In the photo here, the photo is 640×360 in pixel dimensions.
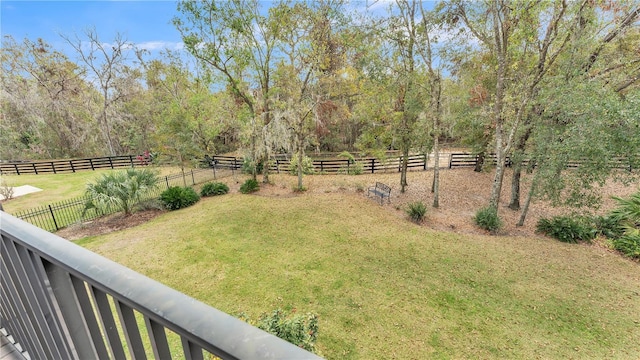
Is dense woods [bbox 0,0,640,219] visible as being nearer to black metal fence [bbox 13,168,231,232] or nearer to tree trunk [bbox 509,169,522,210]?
tree trunk [bbox 509,169,522,210]

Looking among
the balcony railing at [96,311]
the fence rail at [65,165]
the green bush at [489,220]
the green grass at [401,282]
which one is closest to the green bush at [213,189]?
the green grass at [401,282]

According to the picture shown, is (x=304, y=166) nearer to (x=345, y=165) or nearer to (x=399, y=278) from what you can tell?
(x=345, y=165)

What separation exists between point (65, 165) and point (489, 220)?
23.9 metres

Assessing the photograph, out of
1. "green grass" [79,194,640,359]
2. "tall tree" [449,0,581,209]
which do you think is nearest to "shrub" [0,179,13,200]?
"green grass" [79,194,640,359]

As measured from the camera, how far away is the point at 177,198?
10.3 m

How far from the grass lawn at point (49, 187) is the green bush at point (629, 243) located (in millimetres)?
14958

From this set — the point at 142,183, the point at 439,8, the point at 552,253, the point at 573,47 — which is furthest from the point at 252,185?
the point at 573,47

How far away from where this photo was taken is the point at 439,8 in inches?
353

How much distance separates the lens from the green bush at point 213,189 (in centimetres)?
1167

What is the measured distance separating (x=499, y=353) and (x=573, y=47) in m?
8.07

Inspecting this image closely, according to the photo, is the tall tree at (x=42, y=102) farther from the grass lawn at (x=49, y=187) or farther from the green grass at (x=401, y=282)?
the green grass at (x=401, y=282)

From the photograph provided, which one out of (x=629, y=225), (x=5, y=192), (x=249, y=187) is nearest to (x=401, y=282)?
(x=629, y=225)

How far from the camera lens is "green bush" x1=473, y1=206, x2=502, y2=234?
28.0 ft

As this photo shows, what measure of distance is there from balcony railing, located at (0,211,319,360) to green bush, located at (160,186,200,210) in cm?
949
